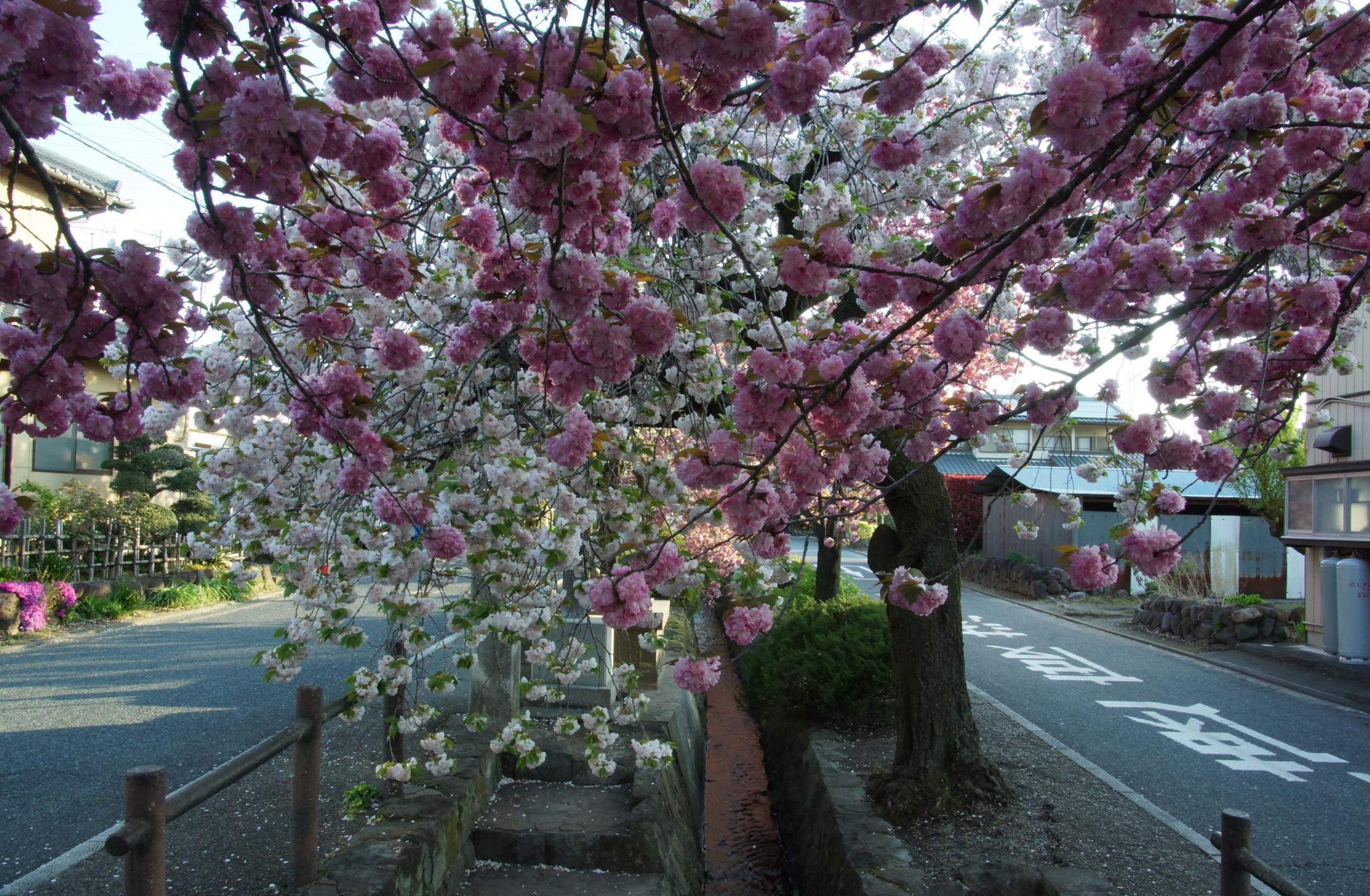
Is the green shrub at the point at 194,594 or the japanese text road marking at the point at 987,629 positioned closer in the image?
the japanese text road marking at the point at 987,629

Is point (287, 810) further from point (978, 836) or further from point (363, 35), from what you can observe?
point (363, 35)

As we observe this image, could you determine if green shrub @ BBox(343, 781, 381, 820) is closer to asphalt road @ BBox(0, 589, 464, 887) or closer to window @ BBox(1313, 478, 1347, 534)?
asphalt road @ BBox(0, 589, 464, 887)

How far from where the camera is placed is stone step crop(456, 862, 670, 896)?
4238mm

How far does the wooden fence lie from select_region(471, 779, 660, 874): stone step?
10.1m

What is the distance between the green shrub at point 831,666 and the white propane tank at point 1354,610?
22.2ft

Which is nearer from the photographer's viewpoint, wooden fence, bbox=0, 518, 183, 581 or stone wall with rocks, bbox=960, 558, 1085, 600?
wooden fence, bbox=0, 518, 183, 581

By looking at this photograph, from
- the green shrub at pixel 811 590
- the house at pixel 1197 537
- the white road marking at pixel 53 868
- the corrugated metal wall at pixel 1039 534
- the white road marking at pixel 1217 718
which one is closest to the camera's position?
the white road marking at pixel 53 868

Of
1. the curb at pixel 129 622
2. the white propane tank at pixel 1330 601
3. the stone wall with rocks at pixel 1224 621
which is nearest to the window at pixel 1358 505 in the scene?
the white propane tank at pixel 1330 601

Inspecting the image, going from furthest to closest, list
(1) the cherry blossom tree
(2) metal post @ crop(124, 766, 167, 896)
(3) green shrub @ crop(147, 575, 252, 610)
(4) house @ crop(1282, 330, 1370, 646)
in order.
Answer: (3) green shrub @ crop(147, 575, 252, 610) → (4) house @ crop(1282, 330, 1370, 646) → (2) metal post @ crop(124, 766, 167, 896) → (1) the cherry blossom tree

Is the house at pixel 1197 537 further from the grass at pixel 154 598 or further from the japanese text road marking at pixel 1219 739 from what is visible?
the grass at pixel 154 598

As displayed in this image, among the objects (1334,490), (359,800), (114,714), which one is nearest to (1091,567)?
(359,800)

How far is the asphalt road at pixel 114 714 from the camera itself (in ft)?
16.2

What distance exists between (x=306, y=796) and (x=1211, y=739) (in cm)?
771

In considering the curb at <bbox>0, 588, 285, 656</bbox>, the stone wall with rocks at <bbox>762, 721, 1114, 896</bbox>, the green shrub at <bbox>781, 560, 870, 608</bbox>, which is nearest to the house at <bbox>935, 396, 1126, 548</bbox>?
the green shrub at <bbox>781, 560, 870, 608</bbox>
